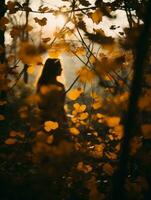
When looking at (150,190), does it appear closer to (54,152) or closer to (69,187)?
(54,152)

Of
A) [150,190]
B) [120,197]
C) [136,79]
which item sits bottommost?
[150,190]

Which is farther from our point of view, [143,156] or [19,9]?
[19,9]

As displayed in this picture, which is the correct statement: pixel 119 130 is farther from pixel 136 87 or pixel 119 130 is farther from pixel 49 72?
pixel 49 72

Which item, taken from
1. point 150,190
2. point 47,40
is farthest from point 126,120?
point 47,40

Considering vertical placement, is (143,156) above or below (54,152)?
below

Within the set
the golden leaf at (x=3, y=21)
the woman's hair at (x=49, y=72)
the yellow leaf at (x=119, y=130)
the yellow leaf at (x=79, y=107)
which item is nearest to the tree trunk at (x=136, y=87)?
the yellow leaf at (x=119, y=130)

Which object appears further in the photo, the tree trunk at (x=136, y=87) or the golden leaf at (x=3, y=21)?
the golden leaf at (x=3, y=21)

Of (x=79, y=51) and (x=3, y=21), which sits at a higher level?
(x=3, y=21)

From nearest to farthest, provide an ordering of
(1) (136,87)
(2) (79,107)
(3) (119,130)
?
(1) (136,87) → (3) (119,130) → (2) (79,107)

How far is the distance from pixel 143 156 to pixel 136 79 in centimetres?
72

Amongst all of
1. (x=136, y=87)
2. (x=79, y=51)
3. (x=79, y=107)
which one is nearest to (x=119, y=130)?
(x=79, y=107)

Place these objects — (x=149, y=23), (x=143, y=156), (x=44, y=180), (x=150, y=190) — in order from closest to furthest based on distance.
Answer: (x=149, y=23), (x=44, y=180), (x=143, y=156), (x=150, y=190)

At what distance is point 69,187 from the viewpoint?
3738 mm

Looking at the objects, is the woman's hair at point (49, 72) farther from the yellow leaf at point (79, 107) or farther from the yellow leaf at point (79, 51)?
the yellow leaf at point (79, 107)
